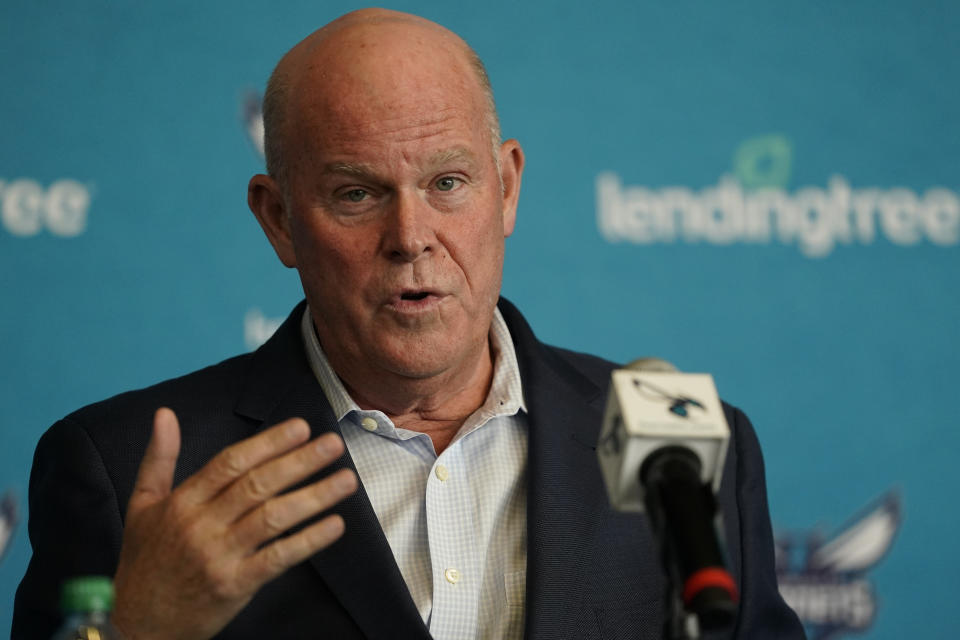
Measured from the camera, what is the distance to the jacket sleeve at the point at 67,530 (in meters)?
1.80

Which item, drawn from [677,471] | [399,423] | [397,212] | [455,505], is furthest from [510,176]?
[677,471]

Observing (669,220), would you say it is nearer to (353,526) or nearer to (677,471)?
(353,526)

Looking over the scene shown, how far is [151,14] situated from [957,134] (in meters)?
2.20

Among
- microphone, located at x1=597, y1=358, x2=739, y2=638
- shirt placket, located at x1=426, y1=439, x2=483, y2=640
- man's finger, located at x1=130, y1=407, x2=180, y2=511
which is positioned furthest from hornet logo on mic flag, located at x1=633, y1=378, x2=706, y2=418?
shirt placket, located at x1=426, y1=439, x2=483, y2=640

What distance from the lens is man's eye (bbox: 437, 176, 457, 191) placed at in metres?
1.91

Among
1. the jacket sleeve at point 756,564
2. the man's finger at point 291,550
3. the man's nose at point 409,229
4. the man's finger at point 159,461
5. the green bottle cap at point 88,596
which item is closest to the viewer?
the green bottle cap at point 88,596

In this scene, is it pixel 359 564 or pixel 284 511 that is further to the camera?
pixel 359 564

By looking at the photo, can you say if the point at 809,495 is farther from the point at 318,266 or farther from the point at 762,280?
the point at 318,266

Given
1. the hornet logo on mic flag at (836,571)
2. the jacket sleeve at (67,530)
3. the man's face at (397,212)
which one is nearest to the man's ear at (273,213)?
the man's face at (397,212)

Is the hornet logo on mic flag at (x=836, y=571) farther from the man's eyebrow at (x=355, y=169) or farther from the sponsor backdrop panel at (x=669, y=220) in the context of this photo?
the man's eyebrow at (x=355, y=169)

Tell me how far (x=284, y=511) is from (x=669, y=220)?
183 cm

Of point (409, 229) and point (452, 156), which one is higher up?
point (452, 156)

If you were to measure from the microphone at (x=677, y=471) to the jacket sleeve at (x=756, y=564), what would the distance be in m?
0.81

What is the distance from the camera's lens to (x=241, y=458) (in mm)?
1338
